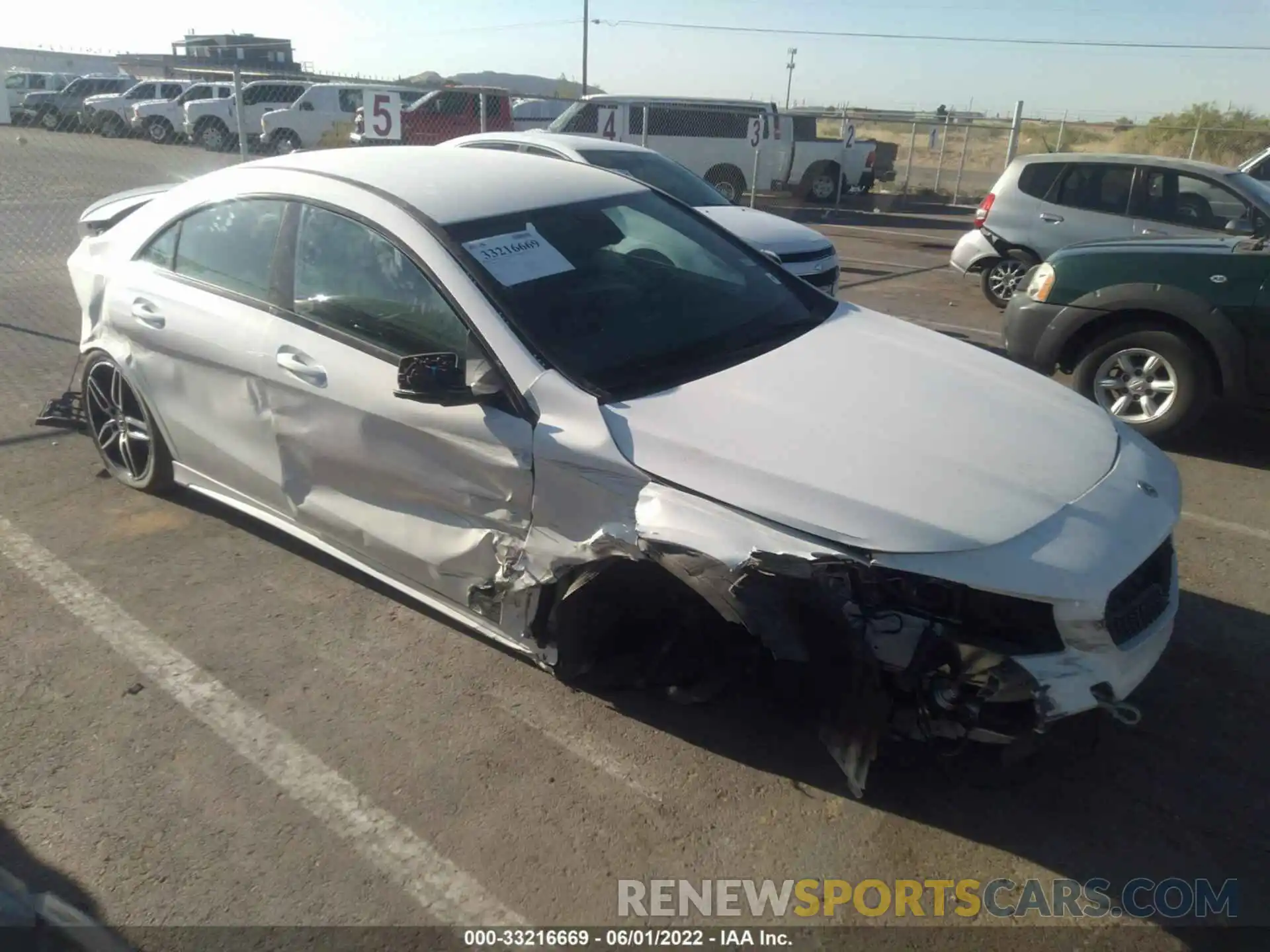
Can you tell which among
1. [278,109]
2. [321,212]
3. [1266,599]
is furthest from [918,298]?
[278,109]

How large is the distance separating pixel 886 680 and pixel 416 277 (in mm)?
2039

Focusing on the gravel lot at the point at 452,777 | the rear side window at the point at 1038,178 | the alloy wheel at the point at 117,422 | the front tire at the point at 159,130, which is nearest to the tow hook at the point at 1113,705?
the gravel lot at the point at 452,777

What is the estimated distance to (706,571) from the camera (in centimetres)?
263

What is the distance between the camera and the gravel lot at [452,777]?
8.54ft

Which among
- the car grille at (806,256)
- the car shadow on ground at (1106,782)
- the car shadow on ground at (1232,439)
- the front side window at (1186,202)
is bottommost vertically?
the car shadow on ground at (1106,782)

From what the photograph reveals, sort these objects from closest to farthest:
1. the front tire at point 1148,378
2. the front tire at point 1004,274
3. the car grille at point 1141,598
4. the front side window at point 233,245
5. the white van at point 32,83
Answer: the car grille at point 1141,598, the front side window at point 233,245, the front tire at point 1148,378, the front tire at point 1004,274, the white van at point 32,83

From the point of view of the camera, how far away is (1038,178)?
9.68m

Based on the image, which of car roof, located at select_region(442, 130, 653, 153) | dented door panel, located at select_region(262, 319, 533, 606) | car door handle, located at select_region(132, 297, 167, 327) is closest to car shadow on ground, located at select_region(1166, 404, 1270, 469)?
dented door panel, located at select_region(262, 319, 533, 606)

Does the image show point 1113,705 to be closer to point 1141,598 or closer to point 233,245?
point 1141,598

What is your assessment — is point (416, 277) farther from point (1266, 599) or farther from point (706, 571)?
point (1266, 599)

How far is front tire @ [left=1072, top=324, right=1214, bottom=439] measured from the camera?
5.53 metres

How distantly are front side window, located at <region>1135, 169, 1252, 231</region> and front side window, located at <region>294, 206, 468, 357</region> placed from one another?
27.0 ft

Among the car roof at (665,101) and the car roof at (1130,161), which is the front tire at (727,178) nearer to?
the car roof at (665,101)

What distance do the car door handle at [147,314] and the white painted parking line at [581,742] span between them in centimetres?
228
